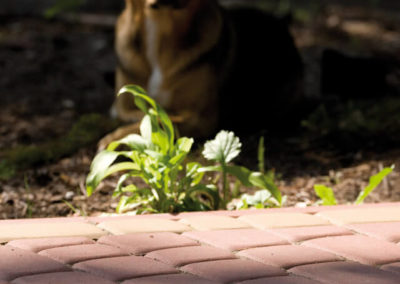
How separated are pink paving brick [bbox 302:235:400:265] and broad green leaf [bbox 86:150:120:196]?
813 mm

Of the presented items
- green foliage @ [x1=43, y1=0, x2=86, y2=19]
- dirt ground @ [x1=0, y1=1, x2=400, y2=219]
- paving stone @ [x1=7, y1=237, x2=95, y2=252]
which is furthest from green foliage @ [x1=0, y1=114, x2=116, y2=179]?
green foliage @ [x1=43, y1=0, x2=86, y2=19]

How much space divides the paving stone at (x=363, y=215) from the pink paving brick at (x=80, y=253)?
78 cm

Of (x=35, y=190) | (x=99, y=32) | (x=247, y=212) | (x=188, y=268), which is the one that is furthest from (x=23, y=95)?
(x=188, y=268)

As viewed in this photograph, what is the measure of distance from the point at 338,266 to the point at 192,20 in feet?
7.31

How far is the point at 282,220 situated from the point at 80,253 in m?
0.71

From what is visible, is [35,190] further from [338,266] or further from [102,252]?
[338,266]

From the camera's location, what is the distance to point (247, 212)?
2529 millimetres

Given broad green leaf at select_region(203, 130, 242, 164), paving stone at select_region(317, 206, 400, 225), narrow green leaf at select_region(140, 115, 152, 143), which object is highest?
narrow green leaf at select_region(140, 115, 152, 143)

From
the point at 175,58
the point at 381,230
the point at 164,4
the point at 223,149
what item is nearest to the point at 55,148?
the point at 175,58

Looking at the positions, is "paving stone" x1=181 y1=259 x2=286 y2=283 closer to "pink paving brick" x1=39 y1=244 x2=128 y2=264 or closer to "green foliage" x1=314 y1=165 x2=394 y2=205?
"pink paving brick" x1=39 y1=244 x2=128 y2=264

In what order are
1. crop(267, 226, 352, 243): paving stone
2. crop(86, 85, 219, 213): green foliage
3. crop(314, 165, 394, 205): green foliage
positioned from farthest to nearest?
crop(314, 165, 394, 205): green foliage
crop(86, 85, 219, 213): green foliage
crop(267, 226, 352, 243): paving stone

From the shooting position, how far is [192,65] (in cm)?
404

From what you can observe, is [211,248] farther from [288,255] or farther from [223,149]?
[223,149]

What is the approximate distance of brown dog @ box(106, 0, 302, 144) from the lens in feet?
12.8
